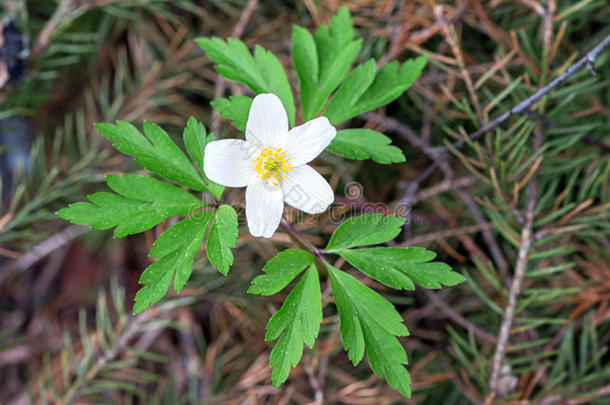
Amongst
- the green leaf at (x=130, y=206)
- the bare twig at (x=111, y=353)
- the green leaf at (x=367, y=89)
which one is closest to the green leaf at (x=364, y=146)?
the green leaf at (x=367, y=89)

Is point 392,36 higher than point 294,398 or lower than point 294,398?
higher

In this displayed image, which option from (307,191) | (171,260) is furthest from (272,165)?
(171,260)

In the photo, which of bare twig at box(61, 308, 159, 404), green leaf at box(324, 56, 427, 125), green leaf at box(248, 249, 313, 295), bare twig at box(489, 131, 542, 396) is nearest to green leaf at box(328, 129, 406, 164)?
green leaf at box(324, 56, 427, 125)

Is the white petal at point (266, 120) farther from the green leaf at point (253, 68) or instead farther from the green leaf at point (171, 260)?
the green leaf at point (171, 260)

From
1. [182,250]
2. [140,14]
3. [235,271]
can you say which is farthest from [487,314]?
[140,14]

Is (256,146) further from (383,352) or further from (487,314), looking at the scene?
(487,314)
